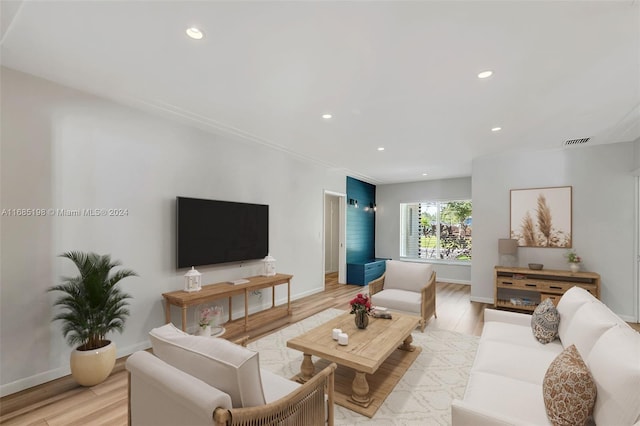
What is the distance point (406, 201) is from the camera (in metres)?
8.38

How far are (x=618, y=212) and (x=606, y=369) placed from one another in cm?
466

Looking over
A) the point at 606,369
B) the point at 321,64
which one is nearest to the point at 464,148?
the point at 321,64

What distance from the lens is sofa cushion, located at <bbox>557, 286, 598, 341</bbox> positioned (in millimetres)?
2336

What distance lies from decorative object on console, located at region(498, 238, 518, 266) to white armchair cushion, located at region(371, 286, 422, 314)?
6.71 ft

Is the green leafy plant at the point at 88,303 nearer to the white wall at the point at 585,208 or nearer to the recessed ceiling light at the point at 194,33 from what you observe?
the recessed ceiling light at the point at 194,33

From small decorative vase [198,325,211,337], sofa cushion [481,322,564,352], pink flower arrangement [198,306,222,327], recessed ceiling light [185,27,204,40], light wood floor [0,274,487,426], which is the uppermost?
recessed ceiling light [185,27,204,40]

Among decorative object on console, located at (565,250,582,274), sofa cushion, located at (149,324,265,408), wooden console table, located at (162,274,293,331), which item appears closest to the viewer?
sofa cushion, located at (149,324,265,408)

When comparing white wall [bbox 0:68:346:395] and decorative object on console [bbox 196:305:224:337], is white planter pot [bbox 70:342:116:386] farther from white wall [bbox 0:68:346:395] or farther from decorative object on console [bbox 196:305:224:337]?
decorative object on console [bbox 196:305:224:337]

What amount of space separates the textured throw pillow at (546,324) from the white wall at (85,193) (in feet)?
12.2

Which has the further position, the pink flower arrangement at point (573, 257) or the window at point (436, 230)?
the window at point (436, 230)

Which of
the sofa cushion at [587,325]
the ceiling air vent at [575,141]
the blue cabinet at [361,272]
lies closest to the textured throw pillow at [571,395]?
the sofa cushion at [587,325]

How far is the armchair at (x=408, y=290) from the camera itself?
4.05 metres

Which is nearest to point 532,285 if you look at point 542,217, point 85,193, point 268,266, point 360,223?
point 542,217

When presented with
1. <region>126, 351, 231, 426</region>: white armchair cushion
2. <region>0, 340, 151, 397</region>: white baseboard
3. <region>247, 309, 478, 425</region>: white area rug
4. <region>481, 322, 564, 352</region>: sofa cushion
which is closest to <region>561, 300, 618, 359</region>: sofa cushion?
<region>481, 322, 564, 352</region>: sofa cushion
